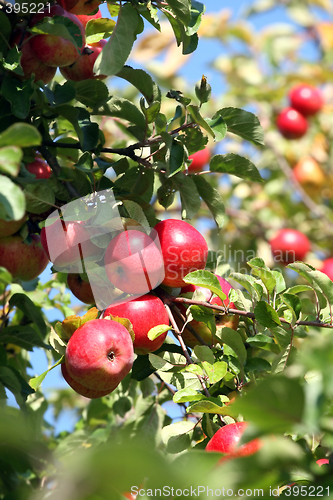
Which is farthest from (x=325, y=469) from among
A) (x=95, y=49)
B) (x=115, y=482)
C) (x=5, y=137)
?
(x=95, y=49)

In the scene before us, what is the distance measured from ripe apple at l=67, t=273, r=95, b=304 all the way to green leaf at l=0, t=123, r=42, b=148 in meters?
0.64

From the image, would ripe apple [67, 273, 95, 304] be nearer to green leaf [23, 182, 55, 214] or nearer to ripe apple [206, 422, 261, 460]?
green leaf [23, 182, 55, 214]

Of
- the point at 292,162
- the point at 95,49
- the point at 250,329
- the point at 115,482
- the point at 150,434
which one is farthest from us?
the point at 292,162

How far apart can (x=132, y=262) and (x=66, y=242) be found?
0.53 ft

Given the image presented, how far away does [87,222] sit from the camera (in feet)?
3.86

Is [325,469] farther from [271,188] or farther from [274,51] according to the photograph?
[274,51]

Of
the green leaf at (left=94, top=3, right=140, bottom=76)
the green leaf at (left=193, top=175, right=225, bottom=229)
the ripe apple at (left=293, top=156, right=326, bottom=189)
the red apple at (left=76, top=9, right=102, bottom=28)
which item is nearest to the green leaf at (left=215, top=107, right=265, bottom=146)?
the green leaf at (left=193, top=175, right=225, bottom=229)

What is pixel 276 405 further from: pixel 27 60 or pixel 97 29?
pixel 97 29

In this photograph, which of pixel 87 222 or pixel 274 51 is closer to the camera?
pixel 87 222

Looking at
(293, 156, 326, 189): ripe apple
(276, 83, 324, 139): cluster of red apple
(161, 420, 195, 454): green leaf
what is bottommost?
(293, 156, 326, 189): ripe apple

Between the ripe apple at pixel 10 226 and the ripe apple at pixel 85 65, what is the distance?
45 centimetres

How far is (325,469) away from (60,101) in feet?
3.23

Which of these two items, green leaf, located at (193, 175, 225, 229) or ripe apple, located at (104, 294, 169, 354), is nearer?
ripe apple, located at (104, 294, 169, 354)

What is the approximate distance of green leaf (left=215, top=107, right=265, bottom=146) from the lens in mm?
1319
